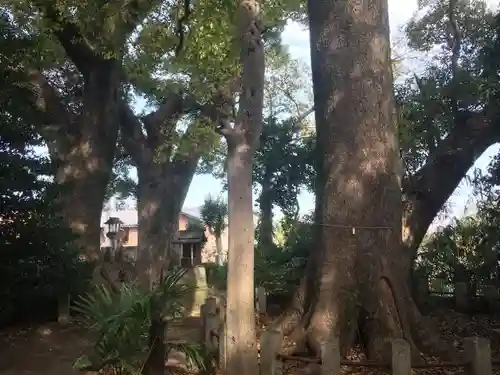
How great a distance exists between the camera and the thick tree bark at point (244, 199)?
5770 millimetres

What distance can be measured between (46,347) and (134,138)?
34.7 feet

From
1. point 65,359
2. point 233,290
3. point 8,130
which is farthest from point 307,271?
point 8,130

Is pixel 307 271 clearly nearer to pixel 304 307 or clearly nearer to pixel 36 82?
pixel 304 307

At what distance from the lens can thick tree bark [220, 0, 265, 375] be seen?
5.77 meters

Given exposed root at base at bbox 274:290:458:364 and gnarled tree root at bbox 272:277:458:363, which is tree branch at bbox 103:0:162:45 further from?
exposed root at base at bbox 274:290:458:364

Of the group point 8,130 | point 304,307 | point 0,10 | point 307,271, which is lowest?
point 304,307

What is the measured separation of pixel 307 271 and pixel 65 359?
3.96m

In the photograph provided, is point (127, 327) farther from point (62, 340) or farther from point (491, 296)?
point (491, 296)

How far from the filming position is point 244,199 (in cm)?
607

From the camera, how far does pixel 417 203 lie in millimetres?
11086

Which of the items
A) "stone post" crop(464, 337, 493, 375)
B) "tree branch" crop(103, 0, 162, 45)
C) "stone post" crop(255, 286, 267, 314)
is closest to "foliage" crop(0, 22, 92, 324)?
"tree branch" crop(103, 0, 162, 45)

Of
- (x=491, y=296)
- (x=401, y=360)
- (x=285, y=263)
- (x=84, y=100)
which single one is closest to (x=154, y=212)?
(x=84, y=100)

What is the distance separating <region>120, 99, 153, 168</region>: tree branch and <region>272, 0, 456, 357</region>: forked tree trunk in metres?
11.7

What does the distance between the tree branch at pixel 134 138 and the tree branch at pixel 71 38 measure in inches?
212
